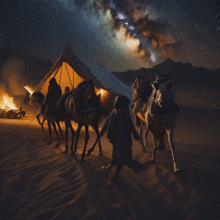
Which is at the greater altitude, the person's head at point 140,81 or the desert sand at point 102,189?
the person's head at point 140,81

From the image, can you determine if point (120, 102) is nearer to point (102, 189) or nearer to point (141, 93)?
point (102, 189)

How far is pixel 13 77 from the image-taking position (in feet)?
115

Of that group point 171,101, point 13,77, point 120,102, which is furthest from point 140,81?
point 13,77

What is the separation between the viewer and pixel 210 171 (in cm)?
312

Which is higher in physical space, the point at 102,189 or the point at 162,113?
the point at 162,113

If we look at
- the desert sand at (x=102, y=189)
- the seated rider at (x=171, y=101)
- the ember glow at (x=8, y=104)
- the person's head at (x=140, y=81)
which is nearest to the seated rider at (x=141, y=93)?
the person's head at (x=140, y=81)

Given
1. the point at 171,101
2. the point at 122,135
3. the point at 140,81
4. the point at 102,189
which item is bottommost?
the point at 102,189

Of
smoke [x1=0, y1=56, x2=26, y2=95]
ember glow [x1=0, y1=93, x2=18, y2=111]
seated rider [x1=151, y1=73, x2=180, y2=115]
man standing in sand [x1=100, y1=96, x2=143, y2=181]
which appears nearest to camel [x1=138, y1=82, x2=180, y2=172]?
seated rider [x1=151, y1=73, x2=180, y2=115]

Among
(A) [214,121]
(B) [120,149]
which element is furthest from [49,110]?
(A) [214,121]

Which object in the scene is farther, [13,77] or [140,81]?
[13,77]

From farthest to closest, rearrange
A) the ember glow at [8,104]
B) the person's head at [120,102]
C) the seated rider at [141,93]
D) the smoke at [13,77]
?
1. the smoke at [13,77]
2. the ember glow at [8,104]
3. the seated rider at [141,93]
4. the person's head at [120,102]

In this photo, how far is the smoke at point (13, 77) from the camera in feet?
92.5

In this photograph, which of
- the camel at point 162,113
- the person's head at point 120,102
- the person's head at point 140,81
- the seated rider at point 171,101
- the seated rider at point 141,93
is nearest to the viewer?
the person's head at point 120,102

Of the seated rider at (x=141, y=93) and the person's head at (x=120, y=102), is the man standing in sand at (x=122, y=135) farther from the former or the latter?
the seated rider at (x=141, y=93)
